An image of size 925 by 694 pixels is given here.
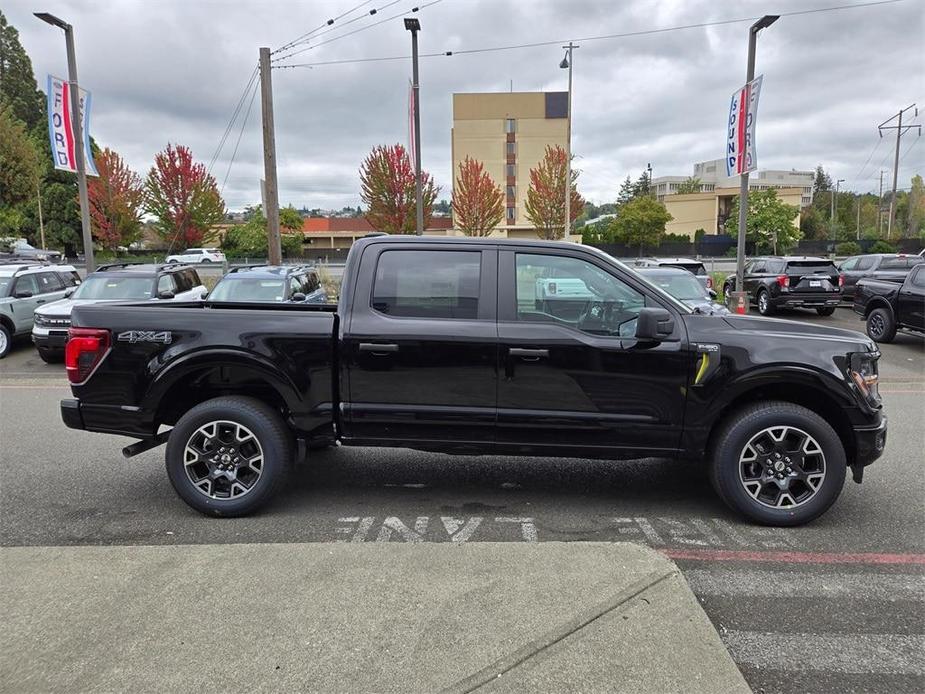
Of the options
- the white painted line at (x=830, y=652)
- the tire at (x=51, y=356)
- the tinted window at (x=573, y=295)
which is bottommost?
the white painted line at (x=830, y=652)

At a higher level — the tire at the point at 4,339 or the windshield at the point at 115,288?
the windshield at the point at 115,288

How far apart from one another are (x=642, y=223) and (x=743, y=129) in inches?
1391

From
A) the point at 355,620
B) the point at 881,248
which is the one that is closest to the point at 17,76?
the point at 355,620

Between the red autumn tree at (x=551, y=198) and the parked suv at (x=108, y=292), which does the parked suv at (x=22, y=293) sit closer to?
the parked suv at (x=108, y=292)

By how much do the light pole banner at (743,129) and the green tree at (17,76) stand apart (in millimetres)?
57075

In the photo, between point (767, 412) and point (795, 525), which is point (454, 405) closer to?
point (767, 412)

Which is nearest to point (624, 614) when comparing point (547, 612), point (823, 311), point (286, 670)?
point (547, 612)

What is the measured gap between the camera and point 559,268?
4332mm

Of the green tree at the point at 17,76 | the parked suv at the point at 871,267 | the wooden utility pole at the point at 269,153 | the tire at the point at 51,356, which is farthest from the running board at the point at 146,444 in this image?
Answer: the green tree at the point at 17,76

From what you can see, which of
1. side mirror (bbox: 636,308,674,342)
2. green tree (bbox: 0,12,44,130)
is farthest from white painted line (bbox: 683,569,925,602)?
green tree (bbox: 0,12,44,130)

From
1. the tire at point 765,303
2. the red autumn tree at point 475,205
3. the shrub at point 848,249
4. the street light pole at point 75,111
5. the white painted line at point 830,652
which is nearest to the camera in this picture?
the white painted line at point 830,652

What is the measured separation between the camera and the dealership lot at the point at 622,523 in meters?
3.01

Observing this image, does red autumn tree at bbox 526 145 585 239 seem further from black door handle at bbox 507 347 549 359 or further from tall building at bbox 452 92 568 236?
black door handle at bbox 507 347 549 359

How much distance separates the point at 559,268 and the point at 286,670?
114 inches
